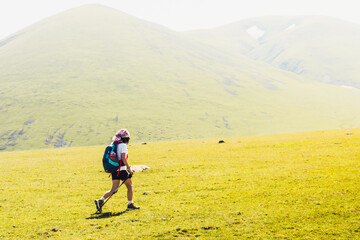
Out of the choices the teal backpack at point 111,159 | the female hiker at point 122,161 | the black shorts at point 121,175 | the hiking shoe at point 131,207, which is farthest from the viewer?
the hiking shoe at point 131,207

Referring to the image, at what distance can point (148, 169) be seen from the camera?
3359cm

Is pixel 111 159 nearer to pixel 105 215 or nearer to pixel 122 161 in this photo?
pixel 122 161

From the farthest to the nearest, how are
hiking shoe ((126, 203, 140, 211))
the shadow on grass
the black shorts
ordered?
1. hiking shoe ((126, 203, 140, 211))
2. the black shorts
3. the shadow on grass

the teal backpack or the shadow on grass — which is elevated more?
the teal backpack

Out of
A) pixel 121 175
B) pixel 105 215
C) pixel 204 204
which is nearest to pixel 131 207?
pixel 105 215

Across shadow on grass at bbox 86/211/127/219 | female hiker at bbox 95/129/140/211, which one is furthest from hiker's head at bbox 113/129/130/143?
shadow on grass at bbox 86/211/127/219

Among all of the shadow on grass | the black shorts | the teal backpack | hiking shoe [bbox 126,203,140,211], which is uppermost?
the teal backpack

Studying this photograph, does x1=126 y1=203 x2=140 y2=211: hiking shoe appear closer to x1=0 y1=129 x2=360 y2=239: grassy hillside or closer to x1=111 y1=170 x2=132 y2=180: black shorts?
x1=0 y1=129 x2=360 y2=239: grassy hillside

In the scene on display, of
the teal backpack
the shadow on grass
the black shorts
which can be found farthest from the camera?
the black shorts

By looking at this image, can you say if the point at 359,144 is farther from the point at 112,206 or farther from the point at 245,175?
the point at 112,206

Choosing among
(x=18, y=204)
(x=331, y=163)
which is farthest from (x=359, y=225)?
(x=18, y=204)

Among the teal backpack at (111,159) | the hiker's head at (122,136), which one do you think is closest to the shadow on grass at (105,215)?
the teal backpack at (111,159)

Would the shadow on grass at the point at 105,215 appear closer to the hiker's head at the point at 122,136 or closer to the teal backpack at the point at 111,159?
the teal backpack at the point at 111,159

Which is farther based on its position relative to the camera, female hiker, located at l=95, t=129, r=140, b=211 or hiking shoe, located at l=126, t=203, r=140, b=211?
hiking shoe, located at l=126, t=203, r=140, b=211
